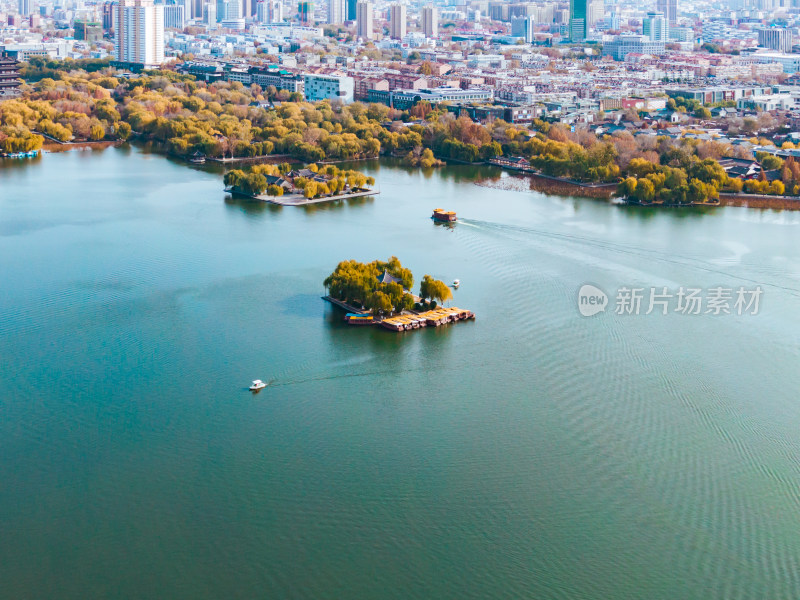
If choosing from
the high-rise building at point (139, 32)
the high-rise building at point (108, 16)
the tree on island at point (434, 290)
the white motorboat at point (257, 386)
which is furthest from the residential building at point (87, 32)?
the white motorboat at point (257, 386)

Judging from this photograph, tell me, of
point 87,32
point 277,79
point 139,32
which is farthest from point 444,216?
point 87,32

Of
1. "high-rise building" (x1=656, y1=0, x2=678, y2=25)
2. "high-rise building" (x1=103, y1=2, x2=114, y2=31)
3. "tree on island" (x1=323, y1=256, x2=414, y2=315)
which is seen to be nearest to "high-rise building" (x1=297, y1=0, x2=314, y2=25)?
"high-rise building" (x1=103, y1=2, x2=114, y2=31)

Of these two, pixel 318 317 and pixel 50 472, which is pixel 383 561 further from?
pixel 318 317

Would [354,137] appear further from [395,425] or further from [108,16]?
[108,16]

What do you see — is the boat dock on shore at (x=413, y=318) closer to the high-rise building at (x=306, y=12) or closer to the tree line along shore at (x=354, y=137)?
the tree line along shore at (x=354, y=137)

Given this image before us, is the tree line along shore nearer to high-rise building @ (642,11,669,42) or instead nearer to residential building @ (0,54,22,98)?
residential building @ (0,54,22,98)

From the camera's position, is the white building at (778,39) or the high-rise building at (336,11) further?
the high-rise building at (336,11)

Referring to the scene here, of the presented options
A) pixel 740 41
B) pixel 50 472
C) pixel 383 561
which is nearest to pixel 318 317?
pixel 50 472
